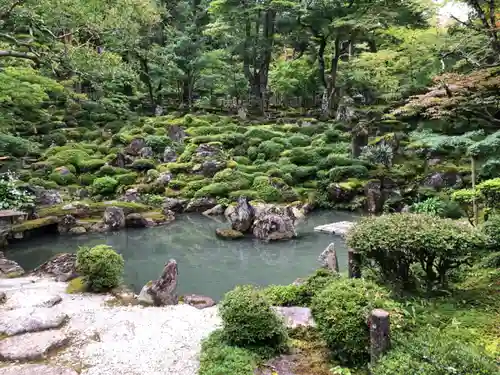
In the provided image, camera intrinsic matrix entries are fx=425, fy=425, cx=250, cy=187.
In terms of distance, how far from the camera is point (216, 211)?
17281 millimetres

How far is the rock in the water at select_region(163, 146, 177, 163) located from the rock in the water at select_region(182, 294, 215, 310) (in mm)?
14332

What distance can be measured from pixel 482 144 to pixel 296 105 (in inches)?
957

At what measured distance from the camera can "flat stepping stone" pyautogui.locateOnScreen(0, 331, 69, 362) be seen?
526 centimetres

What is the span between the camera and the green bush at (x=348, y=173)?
59.2 feet

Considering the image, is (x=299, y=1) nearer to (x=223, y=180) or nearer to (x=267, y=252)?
(x=223, y=180)

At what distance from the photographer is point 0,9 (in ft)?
29.2

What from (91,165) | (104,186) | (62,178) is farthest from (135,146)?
(62,178)

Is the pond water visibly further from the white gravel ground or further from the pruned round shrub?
the pruned round shrub

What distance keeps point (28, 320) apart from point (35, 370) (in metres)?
1.52

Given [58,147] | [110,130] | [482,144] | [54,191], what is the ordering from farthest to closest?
[110,130] < [58,147] < [54,191] < [482,144]

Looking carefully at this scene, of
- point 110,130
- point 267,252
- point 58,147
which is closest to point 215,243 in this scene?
point 267,252

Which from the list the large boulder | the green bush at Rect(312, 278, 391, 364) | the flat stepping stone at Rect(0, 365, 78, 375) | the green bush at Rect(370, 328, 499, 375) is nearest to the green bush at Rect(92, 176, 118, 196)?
the large boulder

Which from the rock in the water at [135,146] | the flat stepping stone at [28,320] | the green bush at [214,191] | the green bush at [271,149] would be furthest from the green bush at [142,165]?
the flat stepping stone at [28,320]

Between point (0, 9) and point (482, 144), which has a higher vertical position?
point (0, 9)
